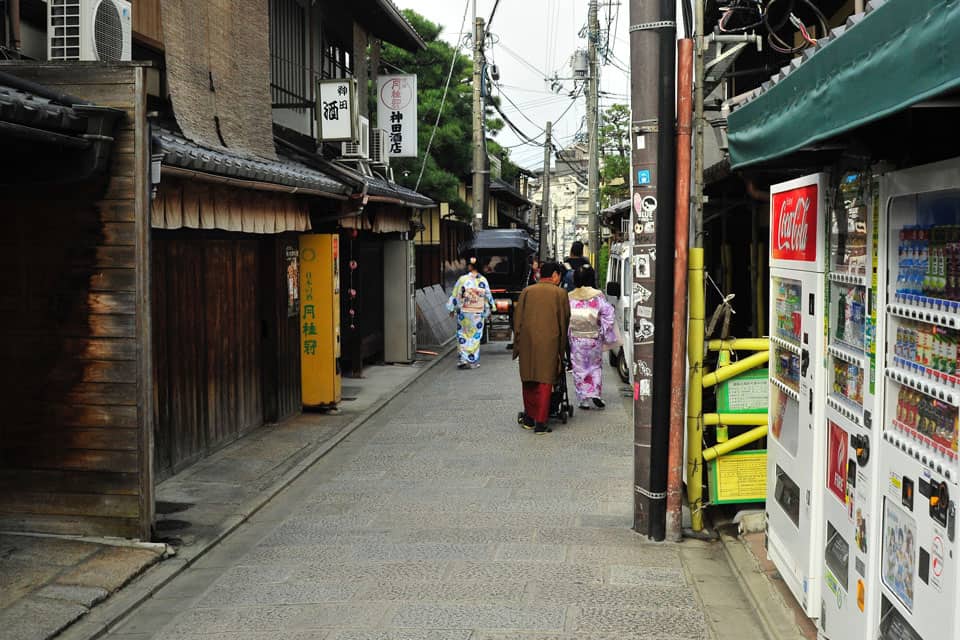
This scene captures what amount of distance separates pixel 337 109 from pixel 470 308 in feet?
17.1

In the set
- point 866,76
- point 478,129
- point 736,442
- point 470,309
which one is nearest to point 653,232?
point 736,442

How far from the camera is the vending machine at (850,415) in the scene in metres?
4.53

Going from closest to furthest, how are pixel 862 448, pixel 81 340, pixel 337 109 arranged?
pixel 862 448 < pixel 81 340 < pixel 337 109

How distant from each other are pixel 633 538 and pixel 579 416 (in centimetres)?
589

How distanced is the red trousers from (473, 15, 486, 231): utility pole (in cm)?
1605

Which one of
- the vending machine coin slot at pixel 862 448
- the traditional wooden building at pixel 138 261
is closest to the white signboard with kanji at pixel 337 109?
the traditional wooden building at pixel 138 261

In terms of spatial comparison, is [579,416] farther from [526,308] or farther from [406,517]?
[406,517]

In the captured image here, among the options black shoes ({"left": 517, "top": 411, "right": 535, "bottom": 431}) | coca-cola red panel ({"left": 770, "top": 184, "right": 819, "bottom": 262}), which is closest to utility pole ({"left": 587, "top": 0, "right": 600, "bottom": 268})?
black shoes ({"left": 517, "top": 411, "right": 535, "bottom": 431})

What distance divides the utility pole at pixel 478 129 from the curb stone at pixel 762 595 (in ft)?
69.2

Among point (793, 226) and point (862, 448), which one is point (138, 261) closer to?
point (793, 226)

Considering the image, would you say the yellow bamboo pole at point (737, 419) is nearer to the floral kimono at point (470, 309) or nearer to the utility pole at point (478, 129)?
the floral kimono at point (470, 309)

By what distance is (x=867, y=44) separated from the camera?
3.63 m

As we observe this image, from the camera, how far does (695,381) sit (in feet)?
25.9

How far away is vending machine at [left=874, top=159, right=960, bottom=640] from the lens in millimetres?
3627
